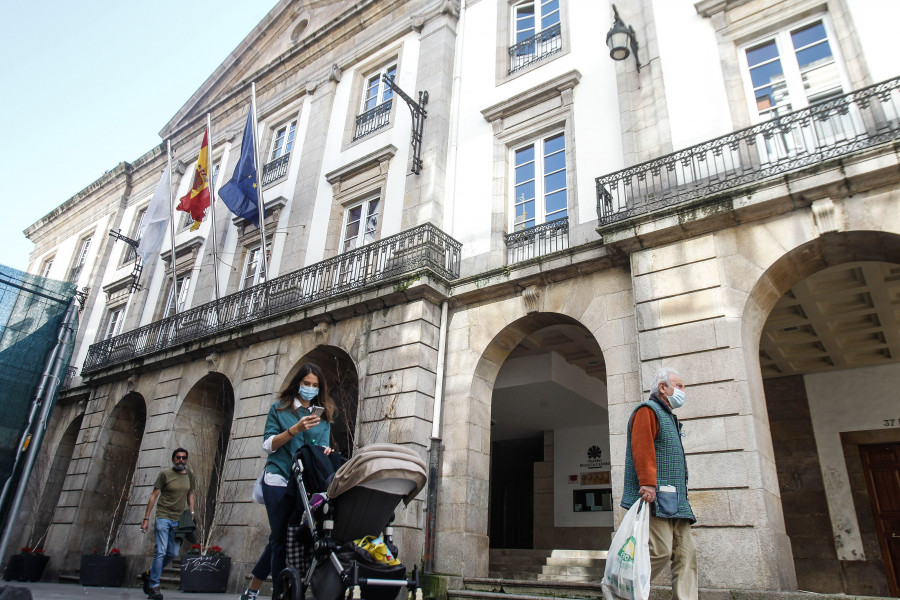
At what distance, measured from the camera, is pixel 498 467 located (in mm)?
15844

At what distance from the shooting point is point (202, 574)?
385 inches

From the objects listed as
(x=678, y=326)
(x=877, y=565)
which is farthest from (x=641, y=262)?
(x=877, y=565)

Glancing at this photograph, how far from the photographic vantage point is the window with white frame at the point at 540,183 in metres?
10.4

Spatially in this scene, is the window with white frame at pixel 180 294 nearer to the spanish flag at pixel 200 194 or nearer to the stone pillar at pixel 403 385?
the spanish flag at pixel 200 194

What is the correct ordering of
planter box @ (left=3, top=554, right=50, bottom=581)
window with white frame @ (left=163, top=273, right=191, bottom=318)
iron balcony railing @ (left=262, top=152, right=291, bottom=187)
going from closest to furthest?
planter box @ (left=3, top=554, right=50, bottom=581) < iron balcony railing @ (left=262, top=152, right=291, bottom=187) < window with white frame @ (left=163, top=273, right=191, bottom=318)

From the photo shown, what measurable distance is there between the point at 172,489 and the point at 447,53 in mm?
10310

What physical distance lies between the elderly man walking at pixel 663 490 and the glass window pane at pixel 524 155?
289 inches

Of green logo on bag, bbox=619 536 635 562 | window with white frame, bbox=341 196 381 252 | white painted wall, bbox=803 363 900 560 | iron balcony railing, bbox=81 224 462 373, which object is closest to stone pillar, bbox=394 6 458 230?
iron balcony railing, bbox=81 224 462 373

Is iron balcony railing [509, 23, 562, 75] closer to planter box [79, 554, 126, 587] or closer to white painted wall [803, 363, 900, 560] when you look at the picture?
white painted wall [803, 363, 900, 560]

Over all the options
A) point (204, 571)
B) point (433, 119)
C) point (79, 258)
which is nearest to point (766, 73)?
point (433, 119)

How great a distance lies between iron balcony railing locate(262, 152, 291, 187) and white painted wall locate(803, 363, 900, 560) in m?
13.3

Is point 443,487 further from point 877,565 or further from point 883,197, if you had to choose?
point 877,565

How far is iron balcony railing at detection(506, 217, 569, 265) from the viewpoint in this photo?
32.3 ft

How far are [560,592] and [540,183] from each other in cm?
661
